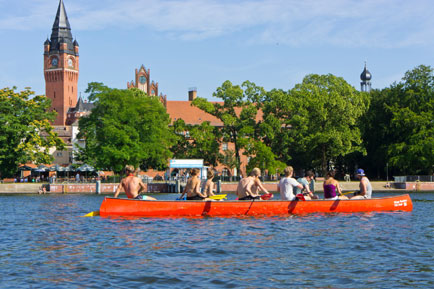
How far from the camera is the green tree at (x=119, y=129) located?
194ft

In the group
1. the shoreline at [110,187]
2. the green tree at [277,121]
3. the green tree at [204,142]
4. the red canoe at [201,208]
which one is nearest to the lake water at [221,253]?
the red canoe at [201,208]

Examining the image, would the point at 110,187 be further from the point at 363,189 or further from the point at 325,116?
the point at 363,189

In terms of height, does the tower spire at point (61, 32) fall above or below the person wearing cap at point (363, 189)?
above

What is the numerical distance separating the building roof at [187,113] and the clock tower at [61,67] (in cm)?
4067

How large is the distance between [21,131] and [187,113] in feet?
130

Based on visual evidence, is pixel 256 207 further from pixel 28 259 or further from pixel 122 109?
pixel 122 109

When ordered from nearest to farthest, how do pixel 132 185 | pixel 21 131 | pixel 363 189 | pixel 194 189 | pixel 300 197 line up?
1. pixel 132 185
2. pixel 194 189
3. pixel 300 197
4. pixel 363 189
5. pixel 21 131

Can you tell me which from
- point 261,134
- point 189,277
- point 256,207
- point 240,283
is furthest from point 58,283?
point 261,134

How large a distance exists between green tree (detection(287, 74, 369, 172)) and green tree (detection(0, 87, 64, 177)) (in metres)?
26.1

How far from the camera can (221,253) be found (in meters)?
13.6

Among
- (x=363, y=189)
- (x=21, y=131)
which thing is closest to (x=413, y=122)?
(x=21, y=131)

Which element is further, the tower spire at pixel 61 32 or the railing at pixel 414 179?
the tower spire at pixel 61 32

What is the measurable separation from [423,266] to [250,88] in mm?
55453

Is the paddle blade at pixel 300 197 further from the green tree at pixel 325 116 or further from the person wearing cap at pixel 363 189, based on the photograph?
the green tree at pixel 325 116
